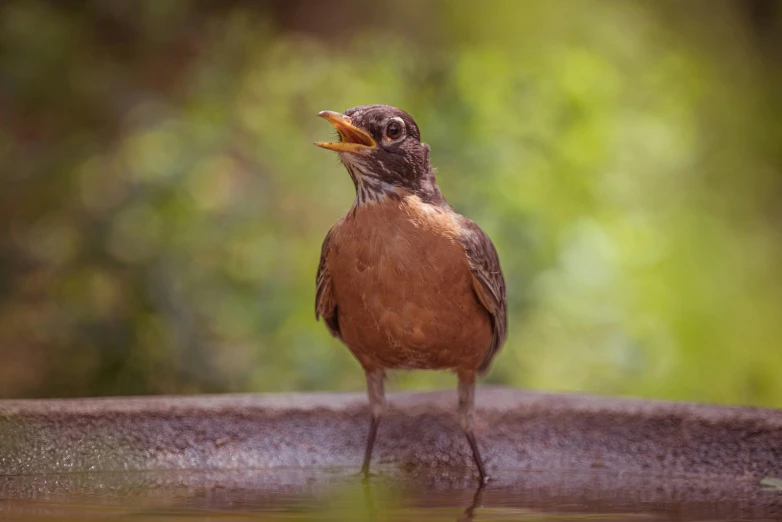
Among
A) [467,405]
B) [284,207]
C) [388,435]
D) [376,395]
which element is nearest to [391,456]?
[388,435]

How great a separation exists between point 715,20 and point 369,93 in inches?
168

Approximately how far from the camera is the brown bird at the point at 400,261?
3.55 metres

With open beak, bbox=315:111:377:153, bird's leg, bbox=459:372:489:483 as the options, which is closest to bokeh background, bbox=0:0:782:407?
bird's leg, bbox=459:372:489:483

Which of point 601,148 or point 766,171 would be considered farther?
point 766,171

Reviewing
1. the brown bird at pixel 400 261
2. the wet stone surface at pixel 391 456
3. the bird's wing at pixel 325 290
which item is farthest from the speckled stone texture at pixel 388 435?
the bird's wing at pixel 325 290

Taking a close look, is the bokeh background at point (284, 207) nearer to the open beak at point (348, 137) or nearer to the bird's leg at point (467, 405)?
the bird's leg at point (467, 405)

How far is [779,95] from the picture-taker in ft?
30.3

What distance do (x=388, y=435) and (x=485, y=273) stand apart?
2.81 ft

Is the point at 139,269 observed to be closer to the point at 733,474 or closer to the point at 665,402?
the point at 665,402

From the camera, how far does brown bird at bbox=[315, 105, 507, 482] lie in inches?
140

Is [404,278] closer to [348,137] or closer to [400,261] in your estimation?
[400,261]

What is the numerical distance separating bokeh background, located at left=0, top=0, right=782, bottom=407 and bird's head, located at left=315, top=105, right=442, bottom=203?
8.33 feet

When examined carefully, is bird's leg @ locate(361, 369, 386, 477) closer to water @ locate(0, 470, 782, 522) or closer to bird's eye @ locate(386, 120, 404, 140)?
water @ locate(0, 470, 782, 522)

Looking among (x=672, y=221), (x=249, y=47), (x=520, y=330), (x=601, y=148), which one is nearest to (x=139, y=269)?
(x=249, y=47)
